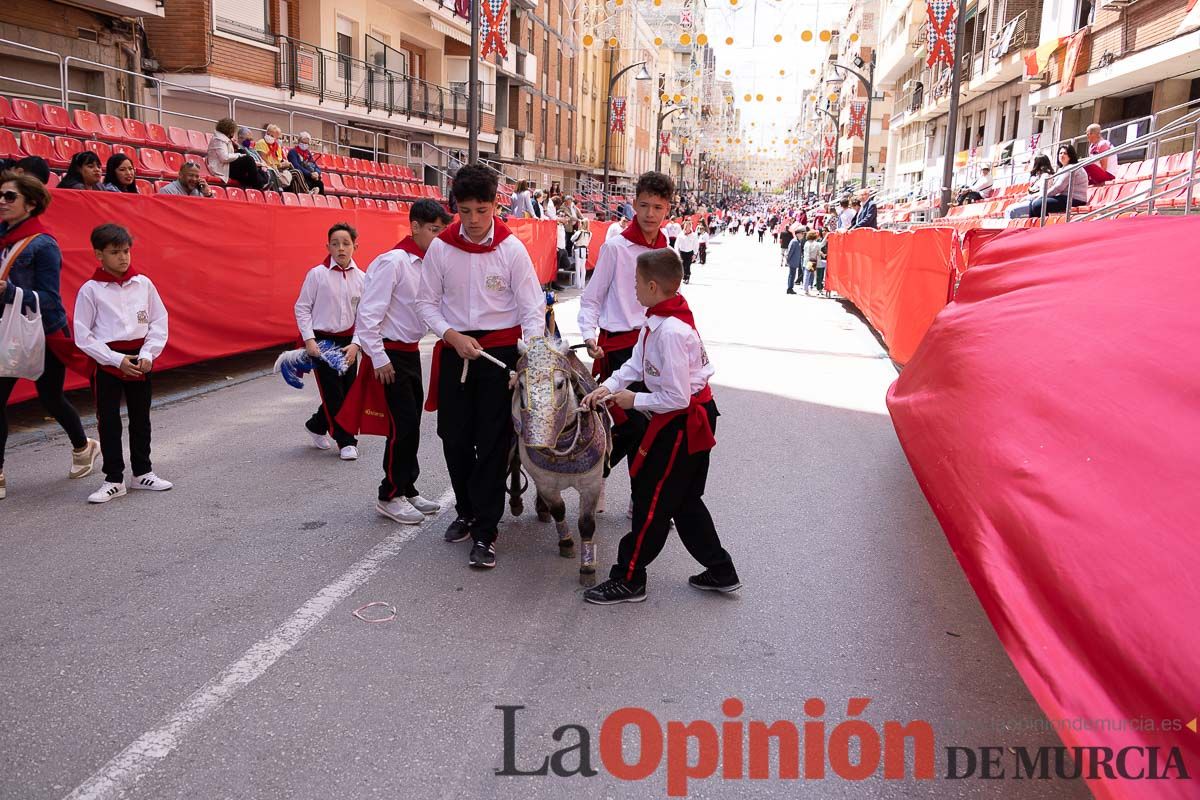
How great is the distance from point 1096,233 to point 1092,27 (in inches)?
983

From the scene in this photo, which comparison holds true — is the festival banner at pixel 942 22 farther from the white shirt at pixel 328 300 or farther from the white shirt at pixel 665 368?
the white shirt at pixel 665 368

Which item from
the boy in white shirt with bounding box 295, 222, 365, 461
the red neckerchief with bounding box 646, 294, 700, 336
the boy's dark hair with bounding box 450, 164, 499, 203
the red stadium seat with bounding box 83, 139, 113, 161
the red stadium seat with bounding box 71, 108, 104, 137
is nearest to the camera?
the red neckerchief with bounding box 646, 294, 700, 336

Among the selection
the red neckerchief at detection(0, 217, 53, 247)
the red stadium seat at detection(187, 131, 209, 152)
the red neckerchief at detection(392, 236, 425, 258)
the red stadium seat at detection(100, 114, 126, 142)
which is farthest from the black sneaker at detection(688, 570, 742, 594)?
the red stadium seat at detection(187, 131, 209, 152)

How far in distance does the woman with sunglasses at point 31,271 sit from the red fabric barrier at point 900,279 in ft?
25.4

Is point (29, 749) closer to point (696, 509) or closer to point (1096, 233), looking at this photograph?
point (696, 509)

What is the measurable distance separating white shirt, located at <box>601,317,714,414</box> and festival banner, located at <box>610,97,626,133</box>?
51.3 meters

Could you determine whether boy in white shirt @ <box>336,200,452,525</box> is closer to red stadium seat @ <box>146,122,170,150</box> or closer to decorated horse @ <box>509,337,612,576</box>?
decorated horse @ <box>509,337,612,576</box>

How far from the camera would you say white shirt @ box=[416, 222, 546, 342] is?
207 inches

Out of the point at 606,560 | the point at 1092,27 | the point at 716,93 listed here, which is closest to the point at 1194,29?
the point at 1092,27

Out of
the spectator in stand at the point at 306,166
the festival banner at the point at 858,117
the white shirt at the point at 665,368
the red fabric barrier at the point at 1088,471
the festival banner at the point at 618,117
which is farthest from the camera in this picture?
the festival banner at the point at 858,117

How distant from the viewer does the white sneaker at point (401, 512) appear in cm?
597

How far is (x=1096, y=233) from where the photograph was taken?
4.81 metres

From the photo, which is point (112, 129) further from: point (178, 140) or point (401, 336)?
point (401, 336)

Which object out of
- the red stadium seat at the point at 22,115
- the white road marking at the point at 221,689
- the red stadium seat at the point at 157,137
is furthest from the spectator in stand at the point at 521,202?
the white road marking at the point at 221,689
